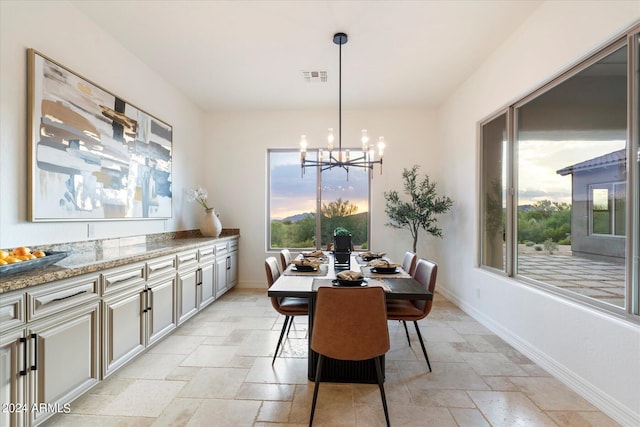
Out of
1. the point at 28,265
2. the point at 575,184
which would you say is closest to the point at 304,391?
the point at 28,265

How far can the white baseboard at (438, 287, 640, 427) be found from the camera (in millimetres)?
1845

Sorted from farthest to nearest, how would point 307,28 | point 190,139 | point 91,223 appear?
point 190,139 → point 307,28 → point 91,223

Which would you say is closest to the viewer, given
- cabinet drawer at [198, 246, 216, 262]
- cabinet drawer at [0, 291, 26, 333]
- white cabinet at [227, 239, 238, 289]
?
cabinet drawer at [0, 291, 26, 333]

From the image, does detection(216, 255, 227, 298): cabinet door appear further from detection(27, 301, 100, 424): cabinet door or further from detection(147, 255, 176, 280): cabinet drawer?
detection(27, 301, 100, 424): cabinet door

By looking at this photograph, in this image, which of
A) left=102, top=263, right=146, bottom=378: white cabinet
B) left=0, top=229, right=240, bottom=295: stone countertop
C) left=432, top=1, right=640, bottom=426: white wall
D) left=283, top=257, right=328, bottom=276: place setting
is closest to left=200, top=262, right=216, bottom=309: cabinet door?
left=0, top=229, right=240, bottom=295: stone countertop

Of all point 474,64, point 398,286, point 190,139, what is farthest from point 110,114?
point 474,64

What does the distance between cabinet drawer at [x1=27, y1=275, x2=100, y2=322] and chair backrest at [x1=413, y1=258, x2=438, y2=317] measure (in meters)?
2.47

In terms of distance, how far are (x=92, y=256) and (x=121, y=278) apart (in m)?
0.40

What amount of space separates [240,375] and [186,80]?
3.65m

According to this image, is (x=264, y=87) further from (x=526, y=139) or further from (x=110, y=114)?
(x=526, y=139)

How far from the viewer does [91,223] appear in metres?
2.76

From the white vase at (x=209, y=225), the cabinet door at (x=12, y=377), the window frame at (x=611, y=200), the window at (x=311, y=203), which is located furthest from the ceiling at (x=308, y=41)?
the cabinet door at (x=12, y=377)

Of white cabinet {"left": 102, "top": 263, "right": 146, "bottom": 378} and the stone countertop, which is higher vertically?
the stone countertop

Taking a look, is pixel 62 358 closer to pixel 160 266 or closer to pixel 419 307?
pixel 160 266
